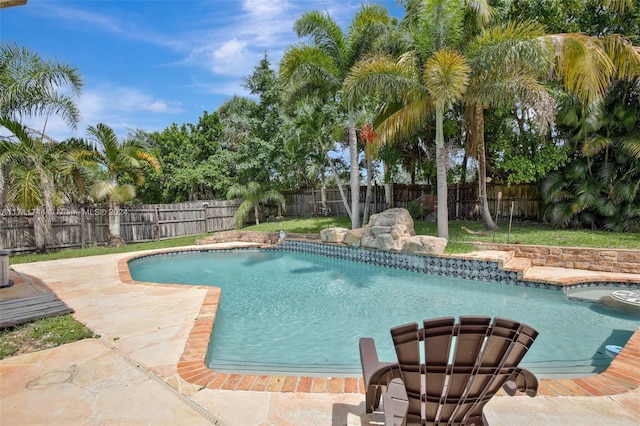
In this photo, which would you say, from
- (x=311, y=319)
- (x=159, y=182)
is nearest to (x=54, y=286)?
(x=311, y=319)

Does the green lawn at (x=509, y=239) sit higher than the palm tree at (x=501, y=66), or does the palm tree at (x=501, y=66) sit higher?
the palm tree at (x=501, y=66)

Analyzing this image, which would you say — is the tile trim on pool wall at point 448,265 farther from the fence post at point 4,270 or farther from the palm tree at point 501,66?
the fence post at point 4,270

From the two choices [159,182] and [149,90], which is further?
[149,90]

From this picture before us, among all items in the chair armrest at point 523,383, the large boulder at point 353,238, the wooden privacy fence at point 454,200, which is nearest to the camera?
the chair armrest at point 523,383

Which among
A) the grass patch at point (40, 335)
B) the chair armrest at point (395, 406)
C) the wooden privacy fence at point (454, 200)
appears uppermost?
the wooden privacy fence at point (454, 200)

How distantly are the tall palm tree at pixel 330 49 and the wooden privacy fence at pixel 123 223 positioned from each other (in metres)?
7.68

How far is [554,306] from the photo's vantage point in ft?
18.6

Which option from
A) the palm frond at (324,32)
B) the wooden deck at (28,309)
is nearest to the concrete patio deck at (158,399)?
the wooden deck at (28,309)

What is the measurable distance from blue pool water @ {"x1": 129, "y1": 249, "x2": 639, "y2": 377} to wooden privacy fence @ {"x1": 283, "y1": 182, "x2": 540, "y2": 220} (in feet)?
16.3

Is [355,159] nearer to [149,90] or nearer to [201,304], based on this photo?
[201,304]

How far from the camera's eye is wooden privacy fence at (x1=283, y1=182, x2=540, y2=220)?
41.3 ft

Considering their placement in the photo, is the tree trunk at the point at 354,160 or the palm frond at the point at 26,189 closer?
the palm frond at the point at 26,189

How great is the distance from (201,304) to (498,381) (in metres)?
4.27

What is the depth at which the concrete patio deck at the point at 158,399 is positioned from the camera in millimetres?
2285
